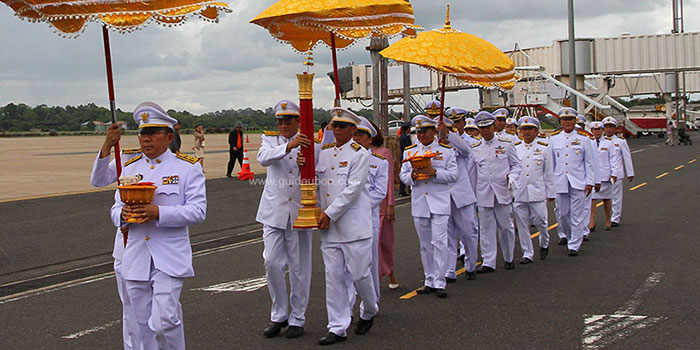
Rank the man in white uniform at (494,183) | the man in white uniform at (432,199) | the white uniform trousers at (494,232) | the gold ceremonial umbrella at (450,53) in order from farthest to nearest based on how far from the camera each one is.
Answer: the man in white uniform at (494,183), the white uniform trousers at (494,232), the man in white uniform at (432,199), the gold ceremonial umbrella at (450,53)

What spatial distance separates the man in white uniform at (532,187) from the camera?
10453 mm

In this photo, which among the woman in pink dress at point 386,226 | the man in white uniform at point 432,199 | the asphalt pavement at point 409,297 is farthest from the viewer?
the woman in pink dress at point 386,226

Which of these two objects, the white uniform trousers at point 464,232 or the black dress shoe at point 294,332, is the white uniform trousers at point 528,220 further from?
the black dress shoe at point 294,332

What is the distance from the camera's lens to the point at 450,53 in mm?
8242

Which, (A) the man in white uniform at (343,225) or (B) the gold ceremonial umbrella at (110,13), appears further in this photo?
(A) the man in white uniform at (343,225)

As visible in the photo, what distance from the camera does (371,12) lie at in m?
6.57

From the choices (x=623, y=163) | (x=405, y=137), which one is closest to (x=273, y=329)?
(x=623, y=163)

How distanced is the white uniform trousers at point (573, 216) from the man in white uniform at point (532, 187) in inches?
18.5

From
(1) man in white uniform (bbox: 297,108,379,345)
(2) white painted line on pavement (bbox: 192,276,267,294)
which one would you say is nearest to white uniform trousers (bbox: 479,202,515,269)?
(2) white painted line on pavement (bbox: 192,276,267,294)

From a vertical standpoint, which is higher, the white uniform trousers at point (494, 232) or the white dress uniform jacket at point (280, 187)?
the white dress uniform jacket at point (280, 187)

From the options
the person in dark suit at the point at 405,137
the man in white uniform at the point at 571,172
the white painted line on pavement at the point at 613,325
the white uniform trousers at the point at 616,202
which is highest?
the person in dark suit at the point at 405,137

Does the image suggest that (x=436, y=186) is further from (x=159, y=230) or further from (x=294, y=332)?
(x=159, y=230)

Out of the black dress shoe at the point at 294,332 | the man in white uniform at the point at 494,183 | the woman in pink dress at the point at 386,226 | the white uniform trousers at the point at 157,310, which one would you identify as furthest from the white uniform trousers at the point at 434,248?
the white uniform trousers at the point at 157,310

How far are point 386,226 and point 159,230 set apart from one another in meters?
3.88
